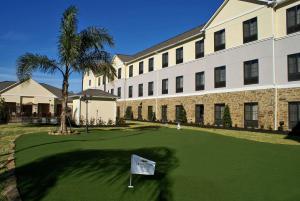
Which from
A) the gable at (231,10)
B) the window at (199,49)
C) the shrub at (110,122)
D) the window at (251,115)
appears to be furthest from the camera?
the window at (199,49)

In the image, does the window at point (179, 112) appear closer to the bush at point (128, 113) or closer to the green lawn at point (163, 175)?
the bush at point (128, 113)

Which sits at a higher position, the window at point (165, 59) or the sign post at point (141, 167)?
the window at point (165, 59)

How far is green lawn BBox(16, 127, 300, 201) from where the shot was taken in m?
7.18

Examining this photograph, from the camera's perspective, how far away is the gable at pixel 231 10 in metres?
26.7

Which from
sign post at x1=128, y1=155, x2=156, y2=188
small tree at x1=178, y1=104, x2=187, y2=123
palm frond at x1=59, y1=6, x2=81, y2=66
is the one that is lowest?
sign post at x1=128, y1=155, x2=156, y2=188

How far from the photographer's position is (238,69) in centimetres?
2756

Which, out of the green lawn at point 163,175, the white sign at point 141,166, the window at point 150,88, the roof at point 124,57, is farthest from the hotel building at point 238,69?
the white sign at point 141,166

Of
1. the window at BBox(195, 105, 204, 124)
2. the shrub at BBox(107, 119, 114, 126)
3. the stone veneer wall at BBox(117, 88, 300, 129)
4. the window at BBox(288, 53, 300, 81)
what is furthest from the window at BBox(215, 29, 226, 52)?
the shrub at BBox(107, 119, 114, 126)

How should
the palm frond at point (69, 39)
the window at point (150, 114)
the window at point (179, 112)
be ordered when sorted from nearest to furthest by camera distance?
the palm frond at point (69, 39) → the window at point (179, 112) → the window at point (150, 114)

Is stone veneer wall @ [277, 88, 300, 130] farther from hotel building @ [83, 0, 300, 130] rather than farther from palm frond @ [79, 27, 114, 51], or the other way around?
palm frond @ [79, 27, 114, 51]

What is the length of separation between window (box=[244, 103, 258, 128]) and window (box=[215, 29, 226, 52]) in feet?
21.2

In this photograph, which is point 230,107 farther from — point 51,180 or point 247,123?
point 51,180

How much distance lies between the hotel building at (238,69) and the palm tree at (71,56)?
7.92m

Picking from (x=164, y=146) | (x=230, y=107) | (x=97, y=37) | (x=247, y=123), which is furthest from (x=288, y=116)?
(x=97, y=37)
